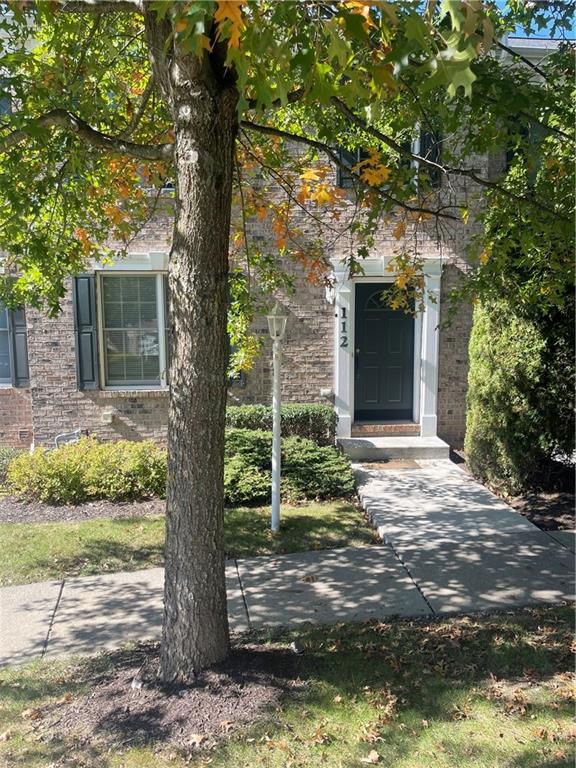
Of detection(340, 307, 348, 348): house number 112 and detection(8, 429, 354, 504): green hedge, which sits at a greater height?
detection(340, 307, 348, 348): house number 112

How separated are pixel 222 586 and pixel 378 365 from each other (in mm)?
6730

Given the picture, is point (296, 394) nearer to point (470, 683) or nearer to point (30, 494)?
point (30, 494)

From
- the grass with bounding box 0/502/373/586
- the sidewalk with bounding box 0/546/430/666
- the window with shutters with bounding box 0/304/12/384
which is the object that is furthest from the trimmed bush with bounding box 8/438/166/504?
the sidewalk with bounding box 0/546/430/666

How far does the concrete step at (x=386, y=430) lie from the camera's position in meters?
9.73

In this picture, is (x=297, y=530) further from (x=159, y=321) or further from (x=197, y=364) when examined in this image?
(x=159, y=321)

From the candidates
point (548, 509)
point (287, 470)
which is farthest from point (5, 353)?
point (548, 509)

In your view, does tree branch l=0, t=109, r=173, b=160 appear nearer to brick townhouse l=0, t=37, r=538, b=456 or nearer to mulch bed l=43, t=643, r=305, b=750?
mulch bed l=43, t=643, r=305, b=750

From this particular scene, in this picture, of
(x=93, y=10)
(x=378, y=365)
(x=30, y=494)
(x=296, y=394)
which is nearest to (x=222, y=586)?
(x=93, y=10)

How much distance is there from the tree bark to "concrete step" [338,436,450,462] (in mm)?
5702

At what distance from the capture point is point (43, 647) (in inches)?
170

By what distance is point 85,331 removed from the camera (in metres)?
9.25

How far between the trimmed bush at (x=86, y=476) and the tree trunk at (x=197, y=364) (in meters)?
4.32

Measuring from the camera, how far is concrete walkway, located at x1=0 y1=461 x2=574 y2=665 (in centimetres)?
458

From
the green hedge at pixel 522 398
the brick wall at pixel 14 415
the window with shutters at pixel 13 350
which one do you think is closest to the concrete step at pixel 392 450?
the green hedge at pixel 522 398
